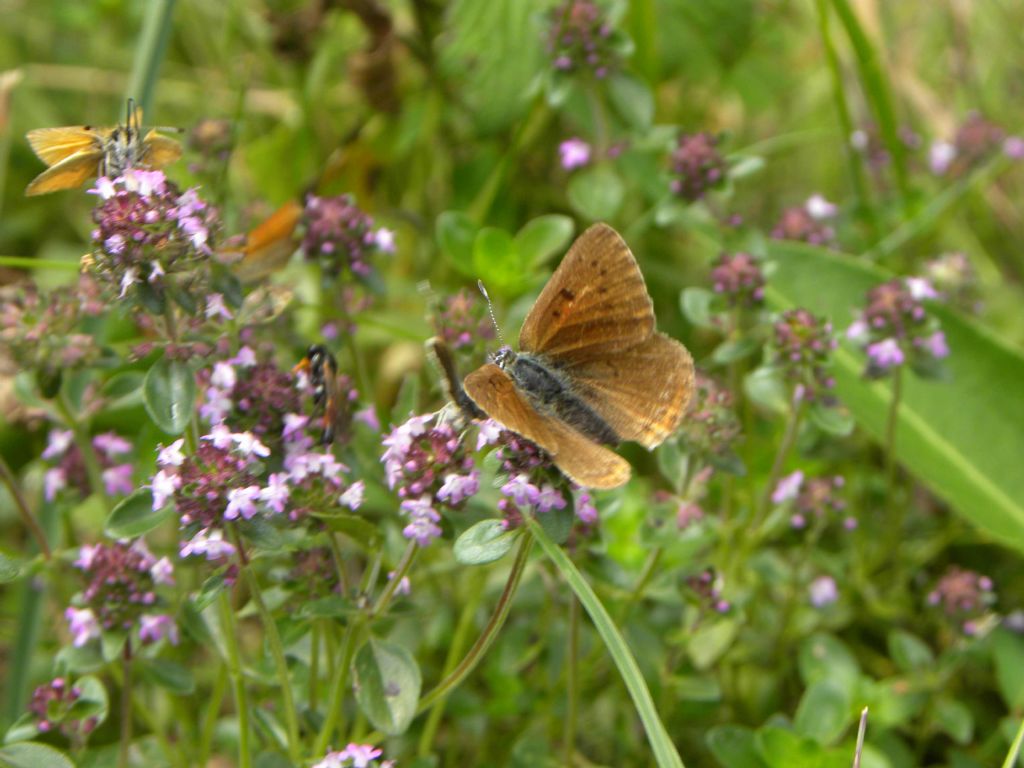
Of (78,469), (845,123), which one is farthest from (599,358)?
(845,123)

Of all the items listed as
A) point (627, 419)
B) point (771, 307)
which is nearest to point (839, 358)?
A: point (771, 307)

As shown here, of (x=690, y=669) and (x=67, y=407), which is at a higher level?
(x=67, y=407)

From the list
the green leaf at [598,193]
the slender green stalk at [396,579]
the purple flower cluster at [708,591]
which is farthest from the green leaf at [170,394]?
the green leaf at [598,193]

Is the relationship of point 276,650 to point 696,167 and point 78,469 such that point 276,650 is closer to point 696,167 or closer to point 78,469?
point 78,469

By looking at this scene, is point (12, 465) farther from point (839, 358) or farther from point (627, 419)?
point (839, 358)

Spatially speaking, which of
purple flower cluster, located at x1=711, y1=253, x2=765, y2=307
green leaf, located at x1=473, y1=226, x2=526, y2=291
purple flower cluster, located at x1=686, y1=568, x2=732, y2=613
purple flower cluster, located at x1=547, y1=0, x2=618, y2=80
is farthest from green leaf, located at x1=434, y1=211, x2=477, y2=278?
purple flower cluster, located at x1=686, y1=568, x2=732, y2=613

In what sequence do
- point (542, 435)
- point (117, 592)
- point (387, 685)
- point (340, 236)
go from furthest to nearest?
point (340, 236) < point (117, 592) < point (387, 685) < point (542, 435)
